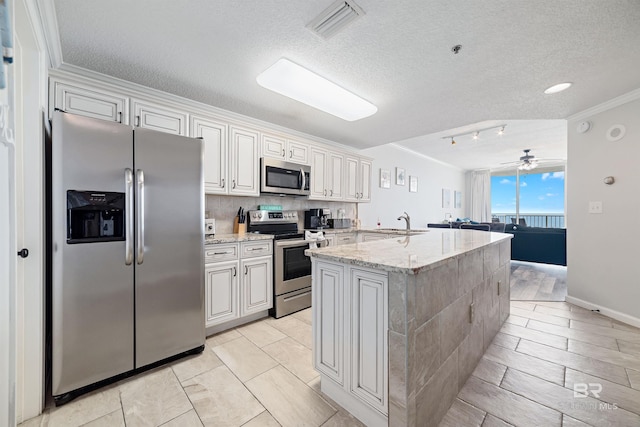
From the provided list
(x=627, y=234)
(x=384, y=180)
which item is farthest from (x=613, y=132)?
(x=384, y=180)

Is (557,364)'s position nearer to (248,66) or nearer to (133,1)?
(248,66)

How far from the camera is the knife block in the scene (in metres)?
2.97

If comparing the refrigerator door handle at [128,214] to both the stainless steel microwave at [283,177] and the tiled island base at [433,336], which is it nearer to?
the stainless steel microwave at [283,177]

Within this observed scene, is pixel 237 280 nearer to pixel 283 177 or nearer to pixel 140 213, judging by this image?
pixel 140 213

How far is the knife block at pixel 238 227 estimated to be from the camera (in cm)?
297

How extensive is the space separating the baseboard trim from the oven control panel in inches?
143

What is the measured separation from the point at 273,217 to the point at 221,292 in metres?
1.21

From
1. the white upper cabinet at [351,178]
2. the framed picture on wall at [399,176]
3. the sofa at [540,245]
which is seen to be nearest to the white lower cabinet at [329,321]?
the white upper cabinet at [351,178]

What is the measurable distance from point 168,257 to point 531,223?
10.1 meters

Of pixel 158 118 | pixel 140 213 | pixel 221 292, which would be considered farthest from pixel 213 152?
pixel 221 292

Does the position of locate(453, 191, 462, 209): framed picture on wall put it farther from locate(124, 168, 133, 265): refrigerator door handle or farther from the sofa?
locate(124, 168, 133, 265): refrigerator door handle

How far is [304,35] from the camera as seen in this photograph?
167 cm

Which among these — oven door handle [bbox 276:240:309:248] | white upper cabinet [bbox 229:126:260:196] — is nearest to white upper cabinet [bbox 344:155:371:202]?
oven door handle [bbox 276:240:309:248]
